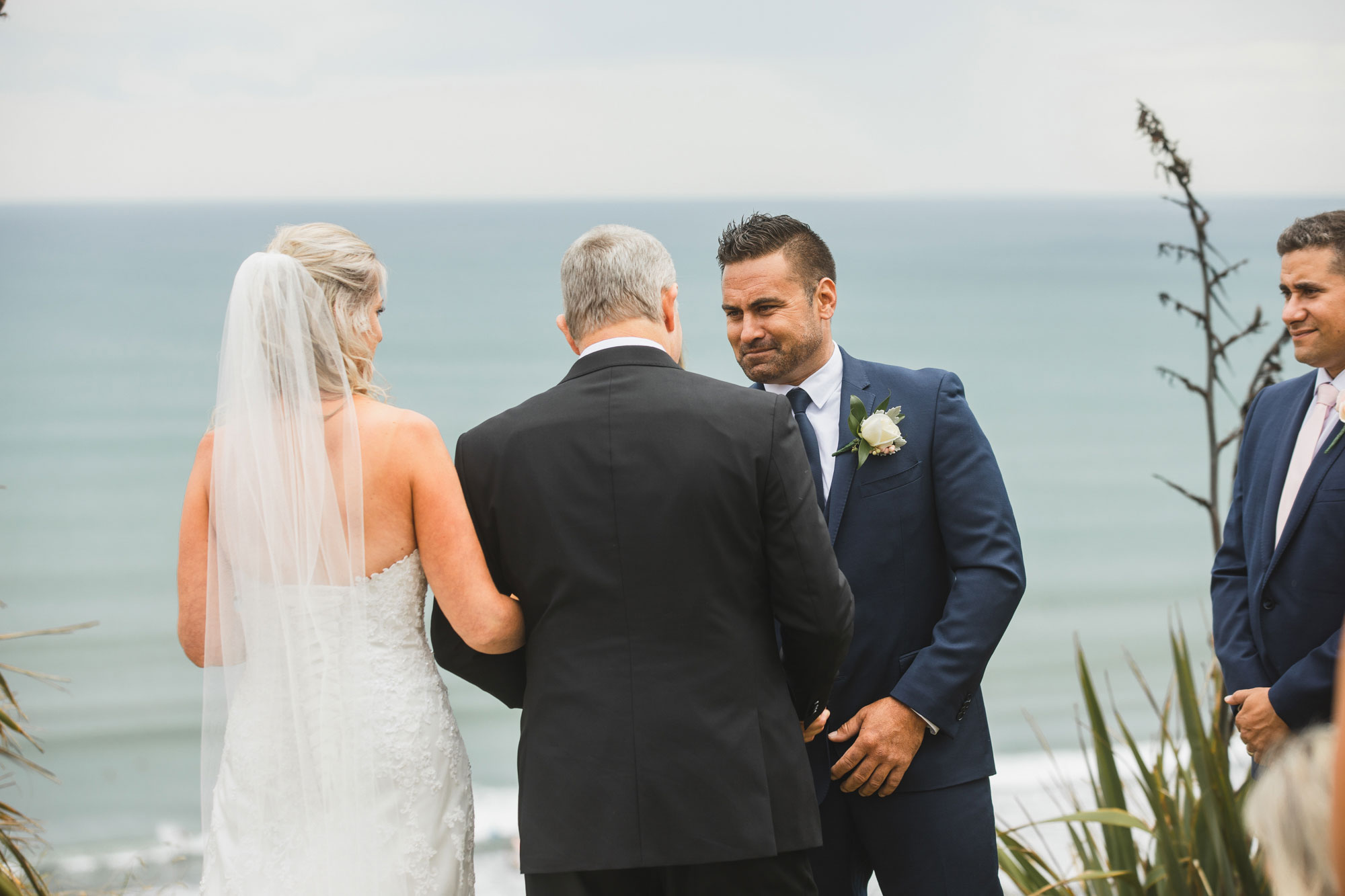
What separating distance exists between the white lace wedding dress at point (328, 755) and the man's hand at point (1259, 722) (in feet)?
5.27

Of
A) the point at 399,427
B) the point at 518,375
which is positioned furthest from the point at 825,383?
the point at 518,375

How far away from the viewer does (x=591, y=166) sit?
857 cm

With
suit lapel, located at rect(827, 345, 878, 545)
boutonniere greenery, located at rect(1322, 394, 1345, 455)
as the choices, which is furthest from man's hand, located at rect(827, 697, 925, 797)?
boutonniere greenery, located at rect(1322, 394, 1345, 455)

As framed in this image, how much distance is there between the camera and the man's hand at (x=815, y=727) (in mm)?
1940

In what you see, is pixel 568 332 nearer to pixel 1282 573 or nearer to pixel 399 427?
pixel 399 427

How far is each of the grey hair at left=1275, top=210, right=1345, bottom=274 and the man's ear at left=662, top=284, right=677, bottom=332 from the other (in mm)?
1333

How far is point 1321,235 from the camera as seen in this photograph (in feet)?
7.17

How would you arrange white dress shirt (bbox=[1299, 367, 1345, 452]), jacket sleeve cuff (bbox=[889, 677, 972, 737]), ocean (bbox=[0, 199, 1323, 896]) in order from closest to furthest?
jacket sleeve cuff (bbox=[889, 677, 972, 737]) < white dress shirt (bbox=[1299, 367, 1345, 452]) < ocean (bbox=[0, 199, 1323, 896])

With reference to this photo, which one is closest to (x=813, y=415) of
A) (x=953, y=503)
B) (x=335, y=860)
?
(x=953, y=503)

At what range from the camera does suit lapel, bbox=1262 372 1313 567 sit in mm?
2174

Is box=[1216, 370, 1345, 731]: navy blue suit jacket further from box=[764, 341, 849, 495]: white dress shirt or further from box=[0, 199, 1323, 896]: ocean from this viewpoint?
box=[0, 199, 1323, 896]: ocean

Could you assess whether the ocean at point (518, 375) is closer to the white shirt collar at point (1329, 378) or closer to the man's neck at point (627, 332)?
the white shirt collar at point (1329, 378)

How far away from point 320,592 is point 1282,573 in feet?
6.29

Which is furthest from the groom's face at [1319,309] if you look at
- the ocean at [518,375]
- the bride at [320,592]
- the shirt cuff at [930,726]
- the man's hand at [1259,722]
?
the ocean at [518,375]
